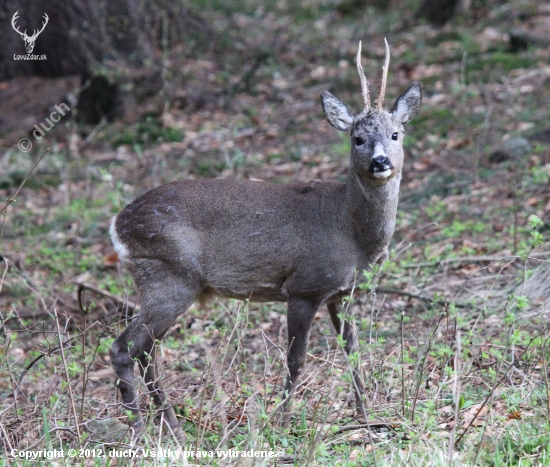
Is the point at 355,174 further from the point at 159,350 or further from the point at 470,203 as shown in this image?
the point at 470,203

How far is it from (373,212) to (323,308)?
79.8 inches

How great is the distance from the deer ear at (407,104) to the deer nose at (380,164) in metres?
0.49

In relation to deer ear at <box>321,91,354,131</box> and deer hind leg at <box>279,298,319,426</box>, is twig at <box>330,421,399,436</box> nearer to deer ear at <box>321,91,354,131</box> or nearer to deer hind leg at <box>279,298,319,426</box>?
deer hind leg at <box>279,298,319,426</box>

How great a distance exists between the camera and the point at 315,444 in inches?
145

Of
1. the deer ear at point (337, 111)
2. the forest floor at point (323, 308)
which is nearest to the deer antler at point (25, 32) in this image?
the forest floor at point (323, 308)

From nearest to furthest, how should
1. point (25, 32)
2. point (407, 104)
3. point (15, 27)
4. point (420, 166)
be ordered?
point (407, 104)
point (420, 166)
point (15, 27)
point (25, 32)

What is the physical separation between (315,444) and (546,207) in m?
4.49

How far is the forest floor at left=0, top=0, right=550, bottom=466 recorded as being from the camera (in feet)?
14.1

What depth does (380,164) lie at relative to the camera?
4.65 meters

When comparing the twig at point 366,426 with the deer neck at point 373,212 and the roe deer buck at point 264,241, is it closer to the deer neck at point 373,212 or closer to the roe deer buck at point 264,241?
the roe deer buck at point 264,241

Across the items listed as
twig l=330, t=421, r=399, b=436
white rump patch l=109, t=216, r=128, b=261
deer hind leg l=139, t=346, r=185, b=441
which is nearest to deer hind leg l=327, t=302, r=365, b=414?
twig l=330, t=421, r=399, b=436

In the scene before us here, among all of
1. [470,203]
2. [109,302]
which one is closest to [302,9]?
[470,203]

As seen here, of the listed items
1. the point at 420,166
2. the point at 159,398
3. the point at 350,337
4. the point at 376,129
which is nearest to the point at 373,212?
the point at 376,129

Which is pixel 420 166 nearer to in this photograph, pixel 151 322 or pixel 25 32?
pixel 151 322
